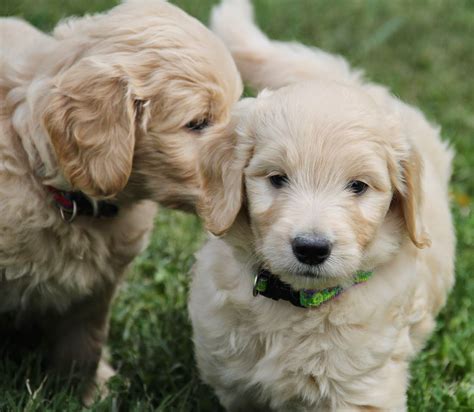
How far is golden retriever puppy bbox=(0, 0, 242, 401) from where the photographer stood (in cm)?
324

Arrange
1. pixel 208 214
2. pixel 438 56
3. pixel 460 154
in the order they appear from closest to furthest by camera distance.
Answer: pixel 208 214 → pixel 460 154 → pixel 438 56

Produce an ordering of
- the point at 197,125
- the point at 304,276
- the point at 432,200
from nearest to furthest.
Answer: the point at 304,276
the point at 197,125
the point at 432,200

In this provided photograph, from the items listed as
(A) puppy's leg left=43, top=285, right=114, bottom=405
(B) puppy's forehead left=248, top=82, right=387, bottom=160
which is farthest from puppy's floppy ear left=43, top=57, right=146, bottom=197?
(A) puppy's leg left=43, top=285, right=114, bottom=405

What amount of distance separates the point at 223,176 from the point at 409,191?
0.61 meters

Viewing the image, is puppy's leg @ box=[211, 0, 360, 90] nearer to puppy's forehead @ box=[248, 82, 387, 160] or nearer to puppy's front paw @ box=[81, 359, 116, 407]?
puppy's forehead @ box=[248, 82, 387, 160]

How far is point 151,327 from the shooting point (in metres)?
4.15

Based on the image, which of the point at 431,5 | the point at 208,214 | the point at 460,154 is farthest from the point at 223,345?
the point at 431,5

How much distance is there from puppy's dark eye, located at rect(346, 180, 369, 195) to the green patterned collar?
0.29 meters

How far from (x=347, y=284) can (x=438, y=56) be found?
493 cm

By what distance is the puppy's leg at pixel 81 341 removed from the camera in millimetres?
3875

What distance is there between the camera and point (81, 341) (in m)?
3.93

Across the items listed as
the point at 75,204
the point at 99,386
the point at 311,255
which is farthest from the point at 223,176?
the point at 99,386

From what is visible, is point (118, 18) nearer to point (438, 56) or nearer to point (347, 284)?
point (347, 284)

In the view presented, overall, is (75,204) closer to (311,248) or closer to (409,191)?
(311,248)
